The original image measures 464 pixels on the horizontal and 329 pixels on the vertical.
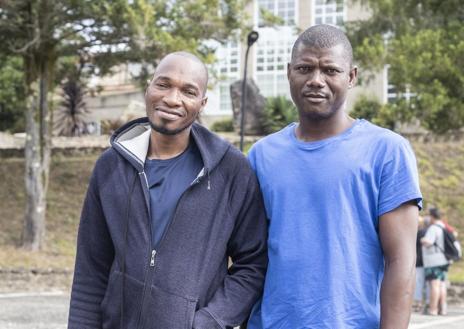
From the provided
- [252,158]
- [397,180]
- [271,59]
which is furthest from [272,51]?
[397,180]

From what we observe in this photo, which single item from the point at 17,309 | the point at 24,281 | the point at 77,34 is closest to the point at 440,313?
the point at 17,309

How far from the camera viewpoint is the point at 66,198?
20719 mm

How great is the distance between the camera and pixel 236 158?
3062mm

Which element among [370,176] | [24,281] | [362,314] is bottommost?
[24,281]

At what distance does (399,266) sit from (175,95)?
3.33ft

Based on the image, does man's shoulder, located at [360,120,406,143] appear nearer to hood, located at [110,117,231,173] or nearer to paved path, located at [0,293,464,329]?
hood, located at [110,117,231,173]

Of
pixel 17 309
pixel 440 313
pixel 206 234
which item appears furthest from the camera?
pixel 440 313

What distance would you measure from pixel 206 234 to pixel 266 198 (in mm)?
255

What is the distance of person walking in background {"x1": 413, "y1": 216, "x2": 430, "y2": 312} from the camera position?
12.9 metres

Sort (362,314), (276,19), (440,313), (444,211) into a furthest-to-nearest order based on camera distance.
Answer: (444,211) → (276,19) → (440,313) → (362,314)

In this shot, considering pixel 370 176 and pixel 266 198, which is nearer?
pixel 370 176

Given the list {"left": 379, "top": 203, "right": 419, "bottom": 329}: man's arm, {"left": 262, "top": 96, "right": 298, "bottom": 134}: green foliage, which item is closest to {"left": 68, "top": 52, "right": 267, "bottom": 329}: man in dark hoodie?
{"left": 379, "top": 203, "right": 419, "bottom": 329}: man's arm

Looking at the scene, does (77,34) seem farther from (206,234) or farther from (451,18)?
(206,234)

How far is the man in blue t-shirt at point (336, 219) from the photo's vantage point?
2.71 metres
